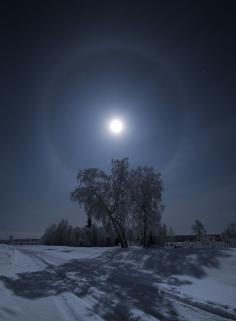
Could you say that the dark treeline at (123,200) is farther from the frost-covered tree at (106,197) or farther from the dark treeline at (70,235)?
the dark treeline at (70,235)

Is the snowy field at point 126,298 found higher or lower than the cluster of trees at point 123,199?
lower

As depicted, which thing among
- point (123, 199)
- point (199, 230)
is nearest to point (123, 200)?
point (123, 199)

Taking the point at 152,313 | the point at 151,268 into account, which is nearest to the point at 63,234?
the point at 151,268

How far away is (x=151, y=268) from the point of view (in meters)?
10.9

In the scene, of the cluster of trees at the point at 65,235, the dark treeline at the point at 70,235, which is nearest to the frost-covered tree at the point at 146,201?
the dark treeline at the point at 70,235

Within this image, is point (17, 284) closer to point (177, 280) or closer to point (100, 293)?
point (100, 293)

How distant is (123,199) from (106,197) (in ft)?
7.01

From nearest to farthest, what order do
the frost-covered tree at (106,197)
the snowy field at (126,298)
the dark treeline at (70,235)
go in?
the snowy field at (126,298) < the frost-covered tree at (106,197) < the dark treeline at (70,235)

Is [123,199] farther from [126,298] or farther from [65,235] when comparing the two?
[65,235]

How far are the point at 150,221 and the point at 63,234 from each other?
3221 inches

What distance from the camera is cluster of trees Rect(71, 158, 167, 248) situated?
26016mm

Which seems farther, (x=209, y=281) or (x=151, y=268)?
(x=151, y=268)

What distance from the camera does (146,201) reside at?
95.8ft

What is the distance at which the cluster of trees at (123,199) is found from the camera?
Result: 26.0 metres
